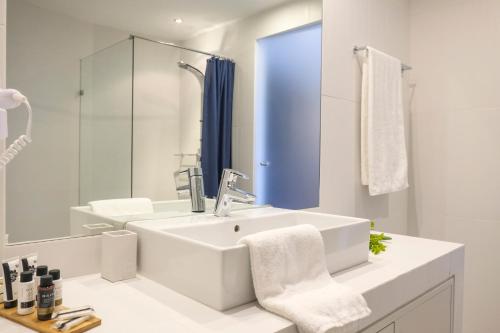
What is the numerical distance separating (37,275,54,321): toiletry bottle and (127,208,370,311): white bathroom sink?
293 millimetres

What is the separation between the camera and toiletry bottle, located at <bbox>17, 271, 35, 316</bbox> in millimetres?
801

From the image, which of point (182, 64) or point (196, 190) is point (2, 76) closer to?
point (182, 64)

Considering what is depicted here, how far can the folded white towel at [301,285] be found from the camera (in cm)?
83

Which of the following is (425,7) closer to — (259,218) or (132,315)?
(259,218)

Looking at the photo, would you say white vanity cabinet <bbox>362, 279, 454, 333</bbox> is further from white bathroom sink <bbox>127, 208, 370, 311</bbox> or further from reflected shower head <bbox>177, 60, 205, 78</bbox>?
reflected shower head <bbox>177, 60, 205, 78</bbox>

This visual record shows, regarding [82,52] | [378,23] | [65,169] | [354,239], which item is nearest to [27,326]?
[65,169]

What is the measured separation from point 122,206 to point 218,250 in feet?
1.73

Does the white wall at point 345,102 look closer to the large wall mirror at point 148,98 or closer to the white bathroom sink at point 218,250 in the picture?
the large wall mirror at point 148,98

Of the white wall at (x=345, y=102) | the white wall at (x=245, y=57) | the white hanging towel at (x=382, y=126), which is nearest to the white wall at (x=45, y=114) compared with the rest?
the white wall at (x=245, y=57)

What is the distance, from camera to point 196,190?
143cm

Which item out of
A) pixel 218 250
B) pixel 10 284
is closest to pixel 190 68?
pixel 218 250

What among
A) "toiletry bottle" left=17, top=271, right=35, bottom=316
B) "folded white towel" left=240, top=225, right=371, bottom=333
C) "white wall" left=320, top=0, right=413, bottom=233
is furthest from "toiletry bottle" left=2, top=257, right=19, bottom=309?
"white wall" left=320, top=0, right=413, bottom=233

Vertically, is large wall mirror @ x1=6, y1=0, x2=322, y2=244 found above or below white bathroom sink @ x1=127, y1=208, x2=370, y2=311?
above

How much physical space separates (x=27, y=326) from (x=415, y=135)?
2.28 meters
